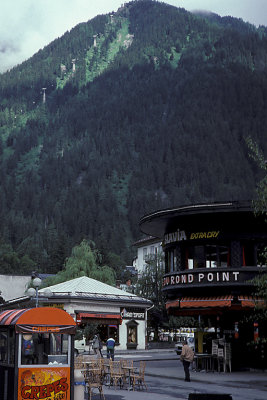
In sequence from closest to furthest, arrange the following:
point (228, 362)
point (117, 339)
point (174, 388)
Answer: point (174, 388), point (228, 362), point (117, 339)

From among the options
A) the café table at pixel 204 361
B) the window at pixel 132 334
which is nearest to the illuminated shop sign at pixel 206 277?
the café table at pixel 204 361

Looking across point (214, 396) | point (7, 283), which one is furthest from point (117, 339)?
point (214, 396)

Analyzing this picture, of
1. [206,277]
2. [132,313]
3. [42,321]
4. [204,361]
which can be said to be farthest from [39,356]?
[132,313]

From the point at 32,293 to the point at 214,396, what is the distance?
22.3 metres

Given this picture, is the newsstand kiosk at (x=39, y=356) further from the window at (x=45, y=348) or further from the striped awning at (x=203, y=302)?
the striped awning at (x=203, y=302)

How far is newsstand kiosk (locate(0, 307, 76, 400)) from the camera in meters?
16.3

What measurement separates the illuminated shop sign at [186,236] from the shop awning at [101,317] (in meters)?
22.0

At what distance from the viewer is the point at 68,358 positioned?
16828mm

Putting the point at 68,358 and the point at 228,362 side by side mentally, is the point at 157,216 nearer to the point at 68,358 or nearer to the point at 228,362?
the point at 228,362

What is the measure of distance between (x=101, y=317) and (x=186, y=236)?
26217 millimetres

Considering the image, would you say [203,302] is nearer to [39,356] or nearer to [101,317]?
[39,356]

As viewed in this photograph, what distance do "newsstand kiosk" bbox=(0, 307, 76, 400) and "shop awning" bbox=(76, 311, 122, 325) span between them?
4136cm

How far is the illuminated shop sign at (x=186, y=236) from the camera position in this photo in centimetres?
3512

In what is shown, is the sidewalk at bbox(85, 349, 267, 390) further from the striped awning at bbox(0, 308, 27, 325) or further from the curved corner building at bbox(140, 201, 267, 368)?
the striped awning at bbox(0, 308, 27, 325)
